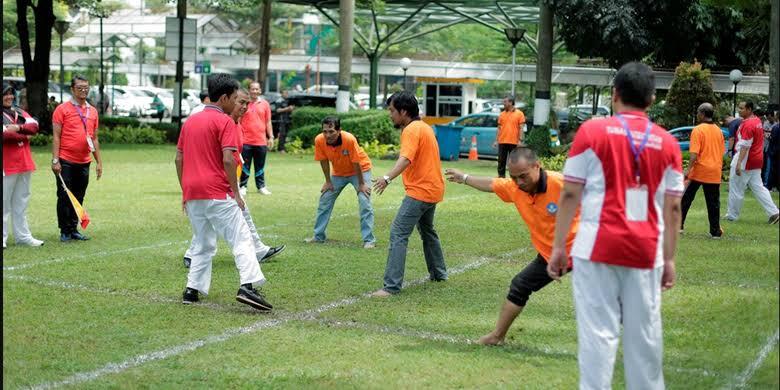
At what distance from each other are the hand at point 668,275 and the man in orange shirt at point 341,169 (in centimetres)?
655

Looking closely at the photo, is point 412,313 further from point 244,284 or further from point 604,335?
point 604,335

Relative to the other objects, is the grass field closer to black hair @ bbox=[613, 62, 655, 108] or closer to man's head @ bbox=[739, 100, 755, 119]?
black hair @ bbox=[613, 62, 655, 108]

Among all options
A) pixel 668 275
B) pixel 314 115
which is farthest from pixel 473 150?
pixel 668 275

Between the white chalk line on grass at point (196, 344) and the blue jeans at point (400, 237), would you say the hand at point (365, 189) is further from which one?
the blue jeans at point (400, 237)

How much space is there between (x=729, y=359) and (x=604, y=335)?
1.51 metres

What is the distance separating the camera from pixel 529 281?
6.62m

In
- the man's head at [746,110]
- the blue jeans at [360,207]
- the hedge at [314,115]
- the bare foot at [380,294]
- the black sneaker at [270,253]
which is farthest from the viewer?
the hedge at [314,115]

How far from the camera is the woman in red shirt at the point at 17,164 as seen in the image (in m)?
10.9

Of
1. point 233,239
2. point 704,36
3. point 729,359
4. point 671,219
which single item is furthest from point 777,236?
point 704,36

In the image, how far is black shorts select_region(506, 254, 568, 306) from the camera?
6.61m

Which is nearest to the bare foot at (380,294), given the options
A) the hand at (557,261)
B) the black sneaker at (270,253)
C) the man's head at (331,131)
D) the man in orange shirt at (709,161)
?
the black sneaker at (270,253)

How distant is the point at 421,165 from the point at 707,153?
5425mm

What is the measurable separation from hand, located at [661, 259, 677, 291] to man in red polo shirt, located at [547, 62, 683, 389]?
0.28ft

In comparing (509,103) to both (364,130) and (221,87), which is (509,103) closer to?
(364,130)
